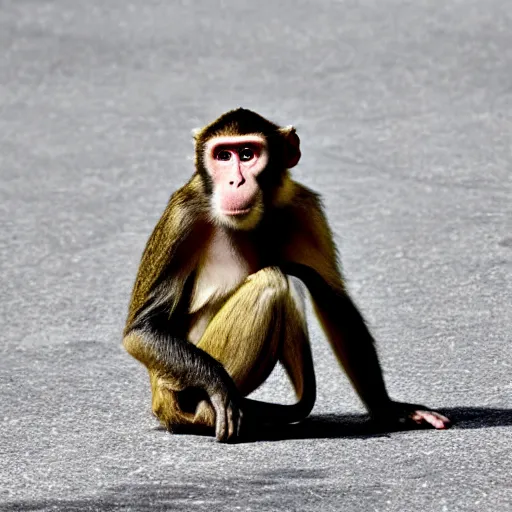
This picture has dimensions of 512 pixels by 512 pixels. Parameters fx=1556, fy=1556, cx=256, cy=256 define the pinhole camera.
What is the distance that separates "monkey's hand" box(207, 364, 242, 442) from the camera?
6.54 metres

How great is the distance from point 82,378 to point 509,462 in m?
2.39

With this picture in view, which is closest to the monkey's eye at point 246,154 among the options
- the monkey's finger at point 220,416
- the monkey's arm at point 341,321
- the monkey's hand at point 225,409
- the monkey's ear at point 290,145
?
the monkey's ear at point 290,145

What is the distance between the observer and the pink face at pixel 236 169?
21.4 feet

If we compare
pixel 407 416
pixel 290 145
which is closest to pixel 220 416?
pixel 407 416

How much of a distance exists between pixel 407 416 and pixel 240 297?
0.92 meters

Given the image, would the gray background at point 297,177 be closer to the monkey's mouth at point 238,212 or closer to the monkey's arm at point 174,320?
the monkey's arm at point 174,320

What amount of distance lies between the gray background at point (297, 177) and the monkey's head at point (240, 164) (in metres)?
0.99

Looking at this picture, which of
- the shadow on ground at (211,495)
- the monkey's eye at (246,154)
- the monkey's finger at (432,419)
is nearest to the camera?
the shadow on ground at (211,495)

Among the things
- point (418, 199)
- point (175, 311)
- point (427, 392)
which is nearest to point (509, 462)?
point (427, 392)

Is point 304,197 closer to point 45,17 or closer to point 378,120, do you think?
point 378,120

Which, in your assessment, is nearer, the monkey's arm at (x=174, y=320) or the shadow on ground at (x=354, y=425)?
the monkey's arm at (x=174, y=320)

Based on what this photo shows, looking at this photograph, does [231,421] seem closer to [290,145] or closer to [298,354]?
[298,354]

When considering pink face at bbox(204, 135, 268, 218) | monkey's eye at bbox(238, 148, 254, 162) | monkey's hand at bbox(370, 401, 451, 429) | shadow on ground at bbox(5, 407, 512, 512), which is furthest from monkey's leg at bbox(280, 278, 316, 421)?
shadow on ground at bbox(5, 407, 512, 512)

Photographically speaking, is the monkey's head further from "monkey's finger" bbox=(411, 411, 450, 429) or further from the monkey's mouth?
"monkey's finger" bbox=(411, 411, 450, 429)
